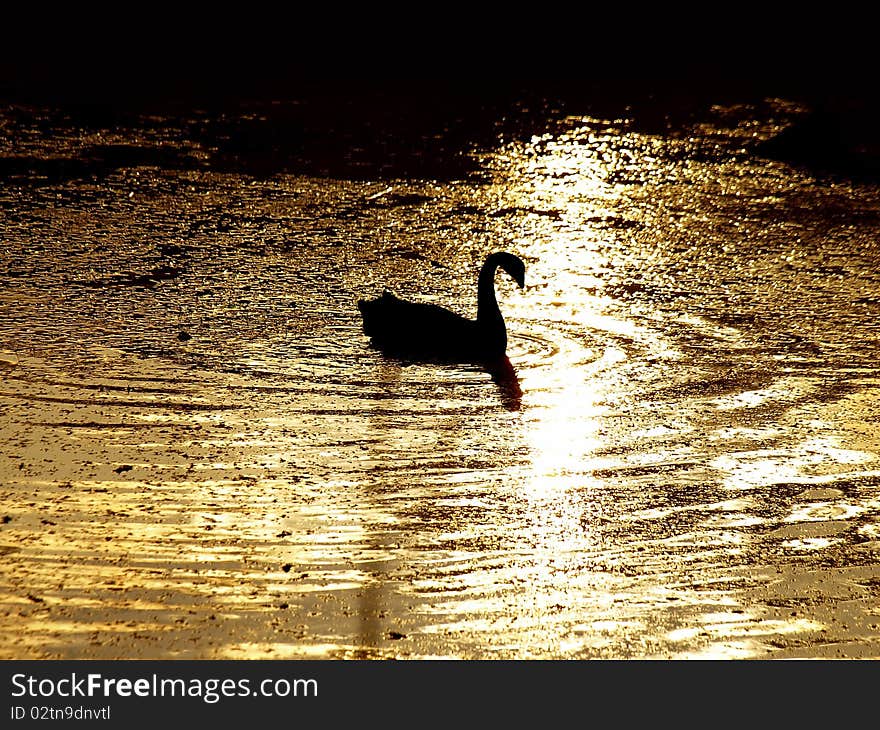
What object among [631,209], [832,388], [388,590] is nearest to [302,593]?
[388,590]

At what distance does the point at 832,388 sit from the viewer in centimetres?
750

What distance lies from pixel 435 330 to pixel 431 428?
4.70 feet

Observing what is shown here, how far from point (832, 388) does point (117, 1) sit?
785 inches

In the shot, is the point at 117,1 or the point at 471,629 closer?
the point at 471,629

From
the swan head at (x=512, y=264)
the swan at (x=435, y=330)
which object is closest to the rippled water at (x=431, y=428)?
the swan at (x=435, y=330)

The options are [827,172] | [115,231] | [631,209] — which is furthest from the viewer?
[827,172]

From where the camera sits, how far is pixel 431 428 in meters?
6.71

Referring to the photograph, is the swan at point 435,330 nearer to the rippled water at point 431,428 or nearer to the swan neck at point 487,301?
the swan neck at point 487,301

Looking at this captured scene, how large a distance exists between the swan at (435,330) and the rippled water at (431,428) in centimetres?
16

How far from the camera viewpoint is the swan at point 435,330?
7.93m

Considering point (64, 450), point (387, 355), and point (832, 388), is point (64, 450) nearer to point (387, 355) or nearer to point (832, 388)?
point (387, 355)

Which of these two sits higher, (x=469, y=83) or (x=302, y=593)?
(x=469, y=83)

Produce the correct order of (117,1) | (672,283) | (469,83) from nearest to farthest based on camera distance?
1. (672,283)
2. (469,83)
3. (117,1)

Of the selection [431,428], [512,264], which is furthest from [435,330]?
[431,428]
